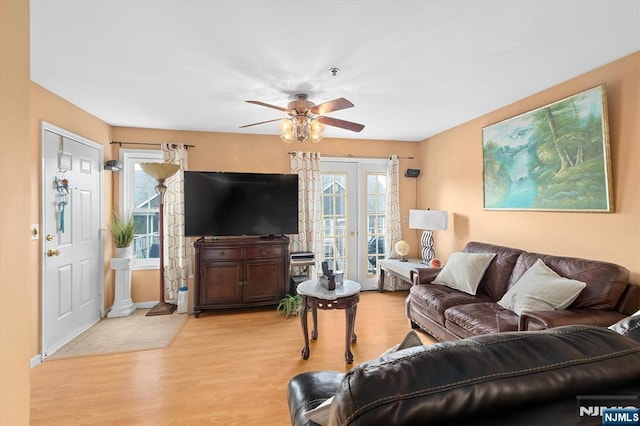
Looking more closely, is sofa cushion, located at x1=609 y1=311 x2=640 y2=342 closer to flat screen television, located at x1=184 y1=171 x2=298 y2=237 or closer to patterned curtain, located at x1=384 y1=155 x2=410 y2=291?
flat screen television, located at x1=184 y1=171 x2=298 y2=237

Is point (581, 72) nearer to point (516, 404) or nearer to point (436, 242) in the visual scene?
point (436, 242)

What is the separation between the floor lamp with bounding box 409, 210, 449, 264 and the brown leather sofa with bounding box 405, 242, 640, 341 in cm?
57

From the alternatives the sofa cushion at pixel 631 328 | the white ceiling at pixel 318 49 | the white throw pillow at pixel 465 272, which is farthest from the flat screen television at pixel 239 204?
the sofa cushion at pixel 631 328

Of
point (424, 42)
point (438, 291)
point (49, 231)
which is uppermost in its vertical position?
point (424, 42)

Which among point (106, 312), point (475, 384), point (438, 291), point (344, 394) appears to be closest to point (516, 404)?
point (475, 384)

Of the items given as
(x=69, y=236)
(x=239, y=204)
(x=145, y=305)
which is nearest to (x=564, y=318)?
(x=239, y=204)

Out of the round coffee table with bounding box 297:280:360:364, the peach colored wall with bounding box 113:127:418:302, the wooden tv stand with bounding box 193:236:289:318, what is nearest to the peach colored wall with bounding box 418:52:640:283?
the peach colored wall with bounding box 113:127:418:302

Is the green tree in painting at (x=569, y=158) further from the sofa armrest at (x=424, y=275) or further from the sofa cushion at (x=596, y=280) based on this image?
the sofa armrest at (x=424, y=275)

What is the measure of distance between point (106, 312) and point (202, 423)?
2749 mm

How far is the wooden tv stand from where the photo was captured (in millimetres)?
3744

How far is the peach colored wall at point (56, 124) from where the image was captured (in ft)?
8.62

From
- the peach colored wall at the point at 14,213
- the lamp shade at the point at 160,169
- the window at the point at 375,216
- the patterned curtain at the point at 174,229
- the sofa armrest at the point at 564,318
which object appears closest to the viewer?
the peach colored wall at the point at 14,213

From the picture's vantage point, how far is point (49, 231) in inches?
111

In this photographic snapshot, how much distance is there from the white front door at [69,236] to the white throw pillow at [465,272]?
403cm
